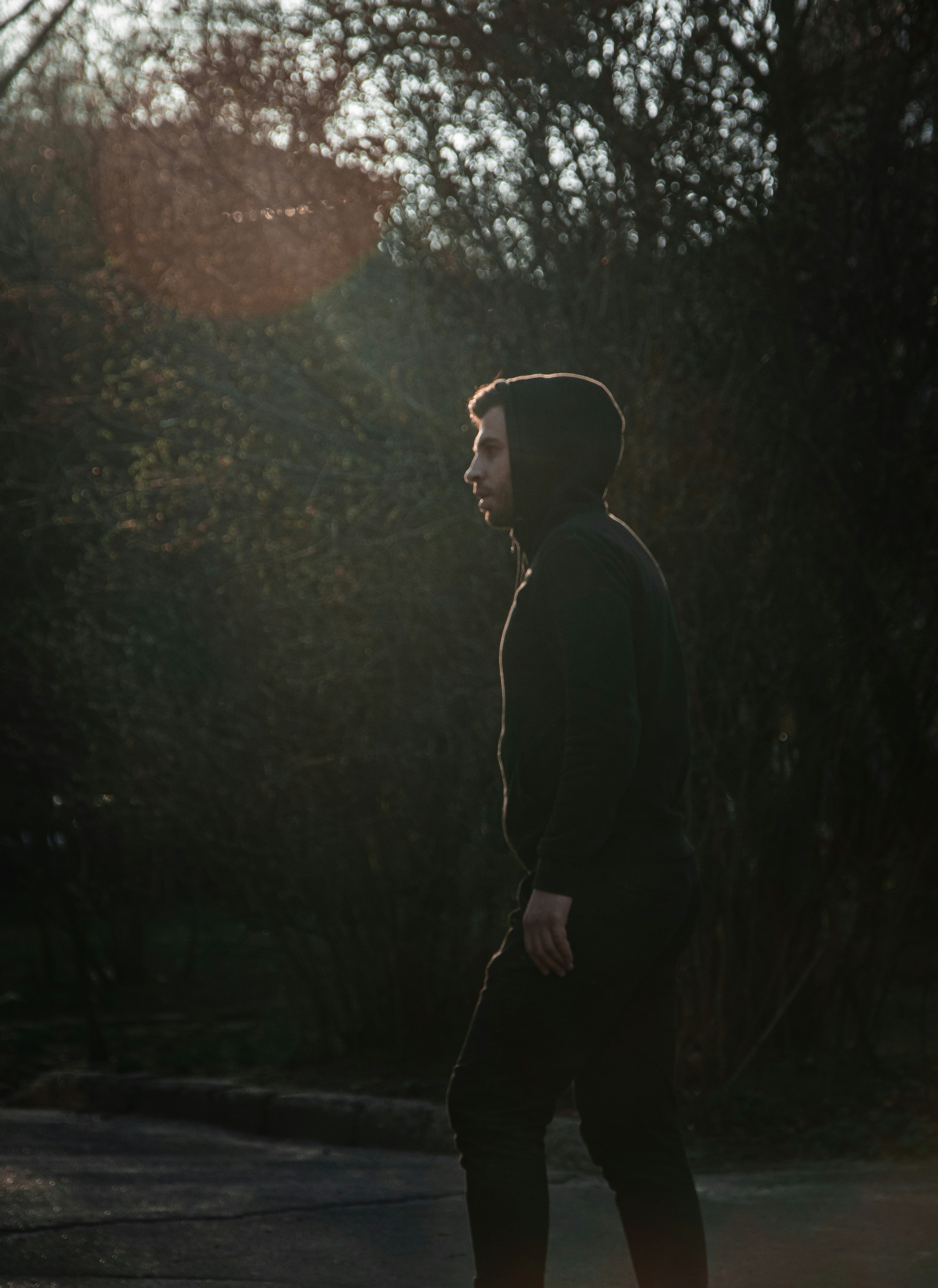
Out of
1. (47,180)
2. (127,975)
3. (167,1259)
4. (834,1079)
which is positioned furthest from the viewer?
(127,975)

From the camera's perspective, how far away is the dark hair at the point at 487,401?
9.66 feet

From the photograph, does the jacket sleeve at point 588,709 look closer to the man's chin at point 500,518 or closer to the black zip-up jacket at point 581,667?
the black zip-up jacket at point 581,667

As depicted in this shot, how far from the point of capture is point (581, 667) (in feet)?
8.78

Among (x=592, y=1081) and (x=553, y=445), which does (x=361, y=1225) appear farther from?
(x=553, y=445)

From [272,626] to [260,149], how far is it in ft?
8.40

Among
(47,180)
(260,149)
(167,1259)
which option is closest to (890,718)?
(167,1259)

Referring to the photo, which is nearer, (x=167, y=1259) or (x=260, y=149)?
(x=167, y=1259)

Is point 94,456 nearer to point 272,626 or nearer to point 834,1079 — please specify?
point 272,626

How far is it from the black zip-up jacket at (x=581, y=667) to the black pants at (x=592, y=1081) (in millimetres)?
106

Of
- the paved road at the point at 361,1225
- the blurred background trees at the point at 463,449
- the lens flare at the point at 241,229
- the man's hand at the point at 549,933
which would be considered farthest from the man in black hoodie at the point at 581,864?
the lens flare at the point at 241,229

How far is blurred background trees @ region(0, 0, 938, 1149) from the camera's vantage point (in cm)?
599

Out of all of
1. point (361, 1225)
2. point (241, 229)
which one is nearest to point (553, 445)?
point (361, 1225)

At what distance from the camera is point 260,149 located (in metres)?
7.57

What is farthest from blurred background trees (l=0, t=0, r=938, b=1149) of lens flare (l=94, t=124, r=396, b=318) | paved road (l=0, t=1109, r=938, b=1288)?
paved road (l=0, t=1109, r=938, b=1288)
